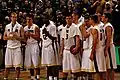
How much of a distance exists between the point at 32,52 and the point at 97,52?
304 centimetres

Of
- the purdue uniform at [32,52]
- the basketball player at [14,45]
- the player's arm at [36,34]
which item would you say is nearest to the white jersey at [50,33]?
the player's arm at [36,34]

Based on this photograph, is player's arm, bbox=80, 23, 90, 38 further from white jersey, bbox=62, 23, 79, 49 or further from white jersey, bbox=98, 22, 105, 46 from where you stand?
white jersey, bbox=98, 22, 105, 46

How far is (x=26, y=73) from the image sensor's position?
1325cm

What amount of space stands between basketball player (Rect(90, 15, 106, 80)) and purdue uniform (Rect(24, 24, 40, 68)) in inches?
113

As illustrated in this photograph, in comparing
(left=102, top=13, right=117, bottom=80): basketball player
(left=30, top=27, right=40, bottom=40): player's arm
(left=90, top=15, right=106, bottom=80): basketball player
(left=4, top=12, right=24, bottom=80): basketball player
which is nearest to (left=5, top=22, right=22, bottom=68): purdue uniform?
(left=4, top=12, right=24, bottom=80): basketball player

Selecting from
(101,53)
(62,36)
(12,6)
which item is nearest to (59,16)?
(62,36)

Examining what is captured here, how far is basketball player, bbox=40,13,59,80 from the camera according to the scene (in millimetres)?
9719

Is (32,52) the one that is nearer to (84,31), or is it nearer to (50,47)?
(50,47)

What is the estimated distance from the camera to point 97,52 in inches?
313

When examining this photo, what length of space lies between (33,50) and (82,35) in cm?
215

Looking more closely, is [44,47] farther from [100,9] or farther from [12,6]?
[12,6]

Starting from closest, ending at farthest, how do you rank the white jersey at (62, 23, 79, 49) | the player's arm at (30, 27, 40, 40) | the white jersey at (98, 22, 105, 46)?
the white jersey at (98, 22, 105, 46) → the white jersey at (62, 23, 79, 49) → the player's arm at (30, 27, 40, 40)

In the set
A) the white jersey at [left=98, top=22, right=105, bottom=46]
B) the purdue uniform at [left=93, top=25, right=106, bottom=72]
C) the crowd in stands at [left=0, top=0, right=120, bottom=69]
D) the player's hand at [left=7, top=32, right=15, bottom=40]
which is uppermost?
the crowd in stands at [left=0, top=0, right=120, bottom=69]

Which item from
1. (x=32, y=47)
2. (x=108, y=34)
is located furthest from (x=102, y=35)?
(x=32, y=47)
